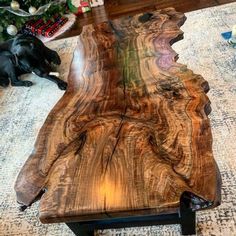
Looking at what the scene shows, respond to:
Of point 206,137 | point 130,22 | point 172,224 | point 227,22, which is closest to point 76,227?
point 172,224

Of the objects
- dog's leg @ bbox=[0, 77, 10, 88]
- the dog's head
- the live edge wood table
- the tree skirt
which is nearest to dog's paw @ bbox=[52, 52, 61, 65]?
the dog's head

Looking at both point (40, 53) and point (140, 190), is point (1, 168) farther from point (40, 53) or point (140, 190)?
point (140, 190)

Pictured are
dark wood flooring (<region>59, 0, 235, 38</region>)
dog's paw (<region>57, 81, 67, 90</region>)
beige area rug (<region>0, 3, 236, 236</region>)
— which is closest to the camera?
beige area rug (<region>0, 3, 236, 236</region>)

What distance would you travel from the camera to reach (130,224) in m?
1.20

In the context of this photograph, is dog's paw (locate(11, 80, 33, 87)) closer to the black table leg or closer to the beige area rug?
the beige area rug

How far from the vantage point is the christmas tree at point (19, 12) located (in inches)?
107

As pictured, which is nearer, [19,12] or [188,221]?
[188,221]

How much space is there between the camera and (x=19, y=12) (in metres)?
2.74

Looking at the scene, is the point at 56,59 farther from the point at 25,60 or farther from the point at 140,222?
the point at 140,222

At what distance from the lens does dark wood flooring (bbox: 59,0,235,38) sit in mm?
2902

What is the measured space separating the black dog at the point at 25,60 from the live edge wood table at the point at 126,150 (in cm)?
84

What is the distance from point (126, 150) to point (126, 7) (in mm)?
2534

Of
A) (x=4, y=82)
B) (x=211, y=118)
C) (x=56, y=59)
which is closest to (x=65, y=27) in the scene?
(x=56, y=59)

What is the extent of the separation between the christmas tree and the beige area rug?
32 centimetres
